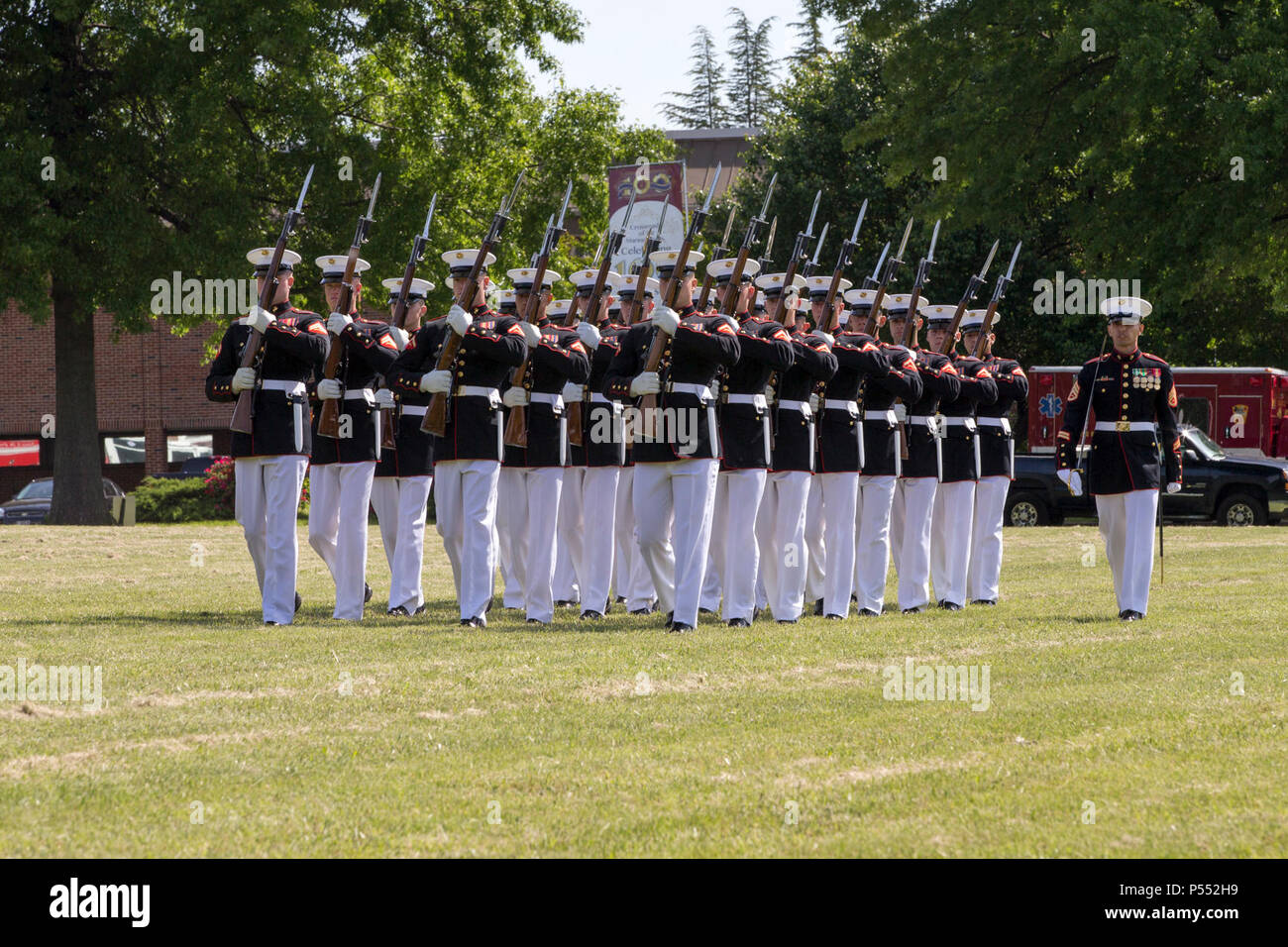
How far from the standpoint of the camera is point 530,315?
11.4 meters

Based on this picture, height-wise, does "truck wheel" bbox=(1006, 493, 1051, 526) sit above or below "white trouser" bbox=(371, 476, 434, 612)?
below

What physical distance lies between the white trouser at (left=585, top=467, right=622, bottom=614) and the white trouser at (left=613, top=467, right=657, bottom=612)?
0.18 m

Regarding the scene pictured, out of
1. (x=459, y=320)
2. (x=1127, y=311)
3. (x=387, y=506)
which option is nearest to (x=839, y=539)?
(x=1127, y=311)

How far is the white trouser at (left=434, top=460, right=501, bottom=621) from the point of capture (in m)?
10.7

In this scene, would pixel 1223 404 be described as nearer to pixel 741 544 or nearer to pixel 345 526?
pixel 741 544

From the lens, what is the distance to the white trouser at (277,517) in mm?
10906

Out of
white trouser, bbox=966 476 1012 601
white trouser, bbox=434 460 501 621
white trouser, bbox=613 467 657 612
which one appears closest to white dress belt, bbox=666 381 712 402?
white trouser, bbox=434 460 501 621

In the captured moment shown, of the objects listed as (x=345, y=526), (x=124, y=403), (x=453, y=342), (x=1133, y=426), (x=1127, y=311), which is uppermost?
(x=1127, y=311)

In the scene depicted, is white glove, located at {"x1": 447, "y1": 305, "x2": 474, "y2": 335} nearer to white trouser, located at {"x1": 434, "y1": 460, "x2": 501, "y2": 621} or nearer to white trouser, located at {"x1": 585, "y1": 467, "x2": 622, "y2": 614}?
white trouser, located at {"x1": 434, "y1": 460, "x2": 501, "y2": 621}

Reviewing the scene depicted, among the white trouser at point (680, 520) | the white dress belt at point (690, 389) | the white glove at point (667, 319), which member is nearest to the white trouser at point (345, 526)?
the white trouser at point (680, 520)

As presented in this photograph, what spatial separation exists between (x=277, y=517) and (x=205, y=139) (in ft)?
52.1

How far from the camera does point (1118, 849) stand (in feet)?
16.2
